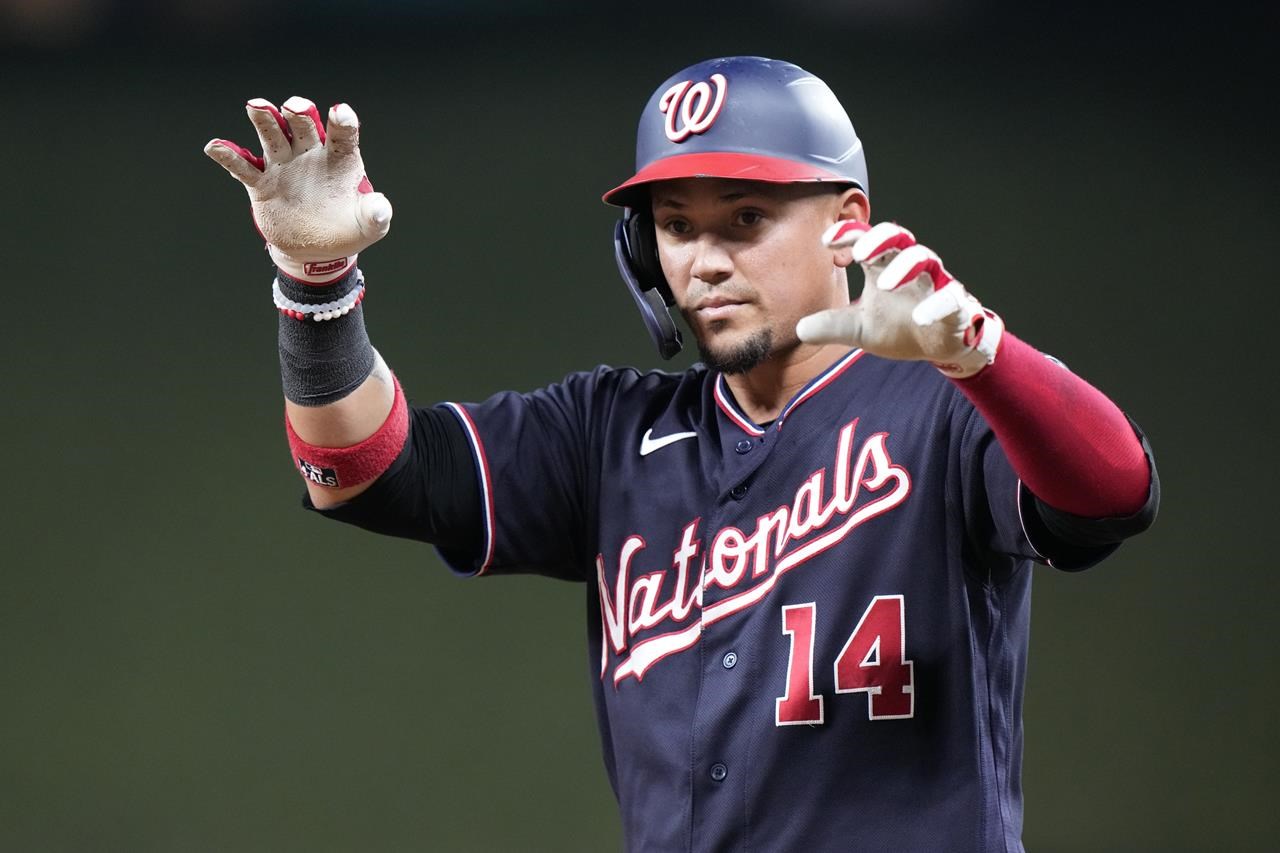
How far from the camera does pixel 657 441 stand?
1.67 m

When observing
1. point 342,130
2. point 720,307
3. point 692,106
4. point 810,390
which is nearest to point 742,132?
point 692,106

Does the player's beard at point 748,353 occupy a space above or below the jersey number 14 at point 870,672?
above

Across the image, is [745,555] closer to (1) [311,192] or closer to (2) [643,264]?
(2) [643,264]

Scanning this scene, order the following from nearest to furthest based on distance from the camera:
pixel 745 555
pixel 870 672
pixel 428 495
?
pixel 870 672
pixel 745 555
pixel 428 495

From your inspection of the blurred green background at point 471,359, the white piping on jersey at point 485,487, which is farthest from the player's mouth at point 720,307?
the blurred green background at point 471,359

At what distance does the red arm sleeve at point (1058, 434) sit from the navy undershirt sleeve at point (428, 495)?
2.28 feet

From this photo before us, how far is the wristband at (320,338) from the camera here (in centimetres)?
152

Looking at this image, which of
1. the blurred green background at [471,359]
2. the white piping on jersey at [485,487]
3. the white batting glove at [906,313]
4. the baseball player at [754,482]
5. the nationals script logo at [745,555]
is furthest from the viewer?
the blurred green background at [471,359]

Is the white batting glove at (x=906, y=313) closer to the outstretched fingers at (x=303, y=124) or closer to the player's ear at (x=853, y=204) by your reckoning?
the player's ear at (x=853, y=204)

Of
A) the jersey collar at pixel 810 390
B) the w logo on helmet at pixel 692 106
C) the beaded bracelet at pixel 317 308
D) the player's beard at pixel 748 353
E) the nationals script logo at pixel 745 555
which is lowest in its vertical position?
the nationals script logo at pixel 745 555

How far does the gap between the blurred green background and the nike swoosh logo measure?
177cm

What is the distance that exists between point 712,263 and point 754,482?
0.25 m

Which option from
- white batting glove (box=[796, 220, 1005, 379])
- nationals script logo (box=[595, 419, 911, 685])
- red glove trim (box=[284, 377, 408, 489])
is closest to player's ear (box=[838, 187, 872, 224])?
nationals script logo (box=[595, 419, 911, 685])

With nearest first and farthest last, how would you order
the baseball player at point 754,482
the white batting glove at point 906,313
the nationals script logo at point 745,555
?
the white batting glove at point 906,313 < the baseball player at point 754,482 < the nationals script logo at point 745,555
